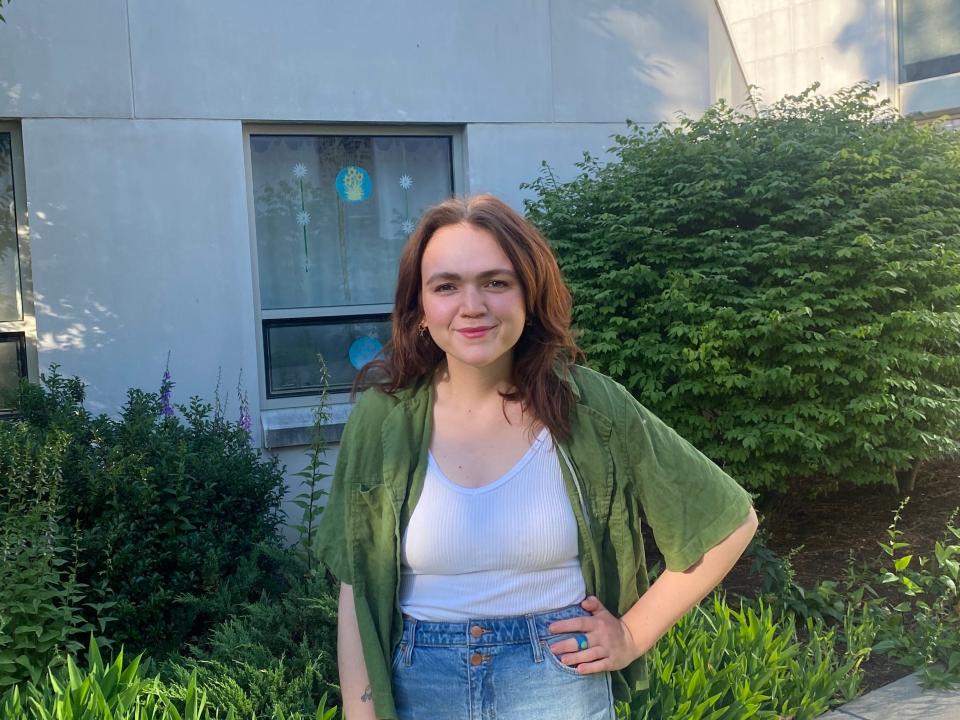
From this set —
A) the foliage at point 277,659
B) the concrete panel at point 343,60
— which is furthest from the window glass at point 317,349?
the foliage at point 277,659

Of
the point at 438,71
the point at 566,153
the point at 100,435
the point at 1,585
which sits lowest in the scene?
the point at 1,585

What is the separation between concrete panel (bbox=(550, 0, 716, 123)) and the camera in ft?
22.7

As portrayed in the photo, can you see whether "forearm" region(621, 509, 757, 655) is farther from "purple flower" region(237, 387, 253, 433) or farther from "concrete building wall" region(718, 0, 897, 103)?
"concrete building wall" region(718, 0, 897, 103)

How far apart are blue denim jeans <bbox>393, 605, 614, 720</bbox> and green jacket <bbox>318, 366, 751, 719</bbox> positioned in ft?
0.21

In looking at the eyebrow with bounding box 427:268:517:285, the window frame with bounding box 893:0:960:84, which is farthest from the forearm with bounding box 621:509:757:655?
the window frame with bounding box 893:0:960:84

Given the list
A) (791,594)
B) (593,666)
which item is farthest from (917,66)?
(593,666)

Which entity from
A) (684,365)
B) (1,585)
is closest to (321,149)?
(684,365)

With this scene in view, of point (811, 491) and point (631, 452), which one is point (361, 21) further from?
point (631, 452)

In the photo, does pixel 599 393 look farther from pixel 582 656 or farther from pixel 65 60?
pixel 65 60

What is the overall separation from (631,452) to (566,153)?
5265mm

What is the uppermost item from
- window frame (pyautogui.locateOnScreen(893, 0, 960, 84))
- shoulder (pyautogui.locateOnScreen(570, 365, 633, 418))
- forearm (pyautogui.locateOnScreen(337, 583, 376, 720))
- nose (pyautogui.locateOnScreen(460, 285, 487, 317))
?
window frame (pyautogui.locateOnScreen(893, 0, 960, 84))

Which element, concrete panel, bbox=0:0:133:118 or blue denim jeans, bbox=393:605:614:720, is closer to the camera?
blue denim jeans, bbox=393:605:614:720

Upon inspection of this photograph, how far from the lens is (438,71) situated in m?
6.52

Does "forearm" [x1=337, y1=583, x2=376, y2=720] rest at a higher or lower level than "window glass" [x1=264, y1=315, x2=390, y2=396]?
lower
